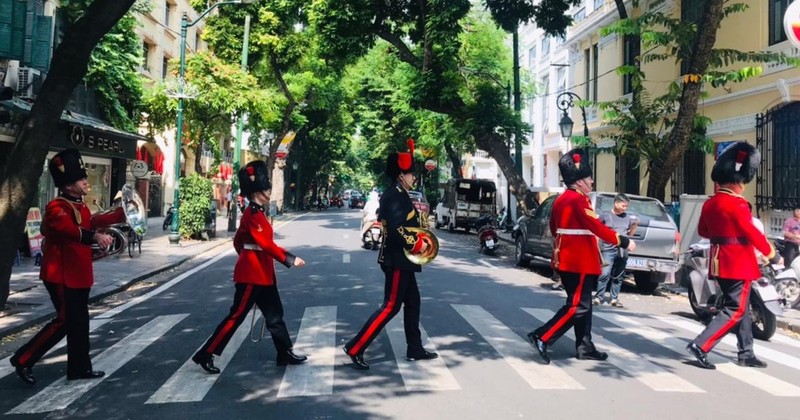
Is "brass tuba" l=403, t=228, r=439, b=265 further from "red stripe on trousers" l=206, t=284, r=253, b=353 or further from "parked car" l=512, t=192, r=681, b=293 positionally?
"parked car" l=512, t=192, r=681, b=293

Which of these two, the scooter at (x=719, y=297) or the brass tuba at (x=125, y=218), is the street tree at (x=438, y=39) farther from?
the brass tuba at (x=125, y=218)

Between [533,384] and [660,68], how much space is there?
18.0 m

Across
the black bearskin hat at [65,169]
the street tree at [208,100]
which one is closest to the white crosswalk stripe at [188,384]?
the black bearskin hat at [65,169]

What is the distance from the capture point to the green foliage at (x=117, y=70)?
16859 millimetres

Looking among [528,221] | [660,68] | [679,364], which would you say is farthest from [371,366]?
[660,68]

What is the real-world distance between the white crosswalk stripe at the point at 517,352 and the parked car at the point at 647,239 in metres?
2.76

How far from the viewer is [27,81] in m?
13.8

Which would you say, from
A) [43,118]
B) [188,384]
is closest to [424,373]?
[188,384]

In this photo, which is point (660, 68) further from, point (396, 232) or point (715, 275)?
point (396, 232)

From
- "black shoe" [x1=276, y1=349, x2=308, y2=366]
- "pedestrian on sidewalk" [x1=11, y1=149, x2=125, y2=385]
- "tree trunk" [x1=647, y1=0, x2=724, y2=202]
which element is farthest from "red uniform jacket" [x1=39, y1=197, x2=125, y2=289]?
"tree trunk" [x1=647, y1=0, x2=724, y2=202]

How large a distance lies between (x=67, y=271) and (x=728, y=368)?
594cm

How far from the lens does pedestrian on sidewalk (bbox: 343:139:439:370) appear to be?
5402mm

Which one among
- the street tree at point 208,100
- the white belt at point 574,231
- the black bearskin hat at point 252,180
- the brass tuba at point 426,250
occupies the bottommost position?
the brass tuba at point 426,250

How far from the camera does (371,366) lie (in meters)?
5.52
